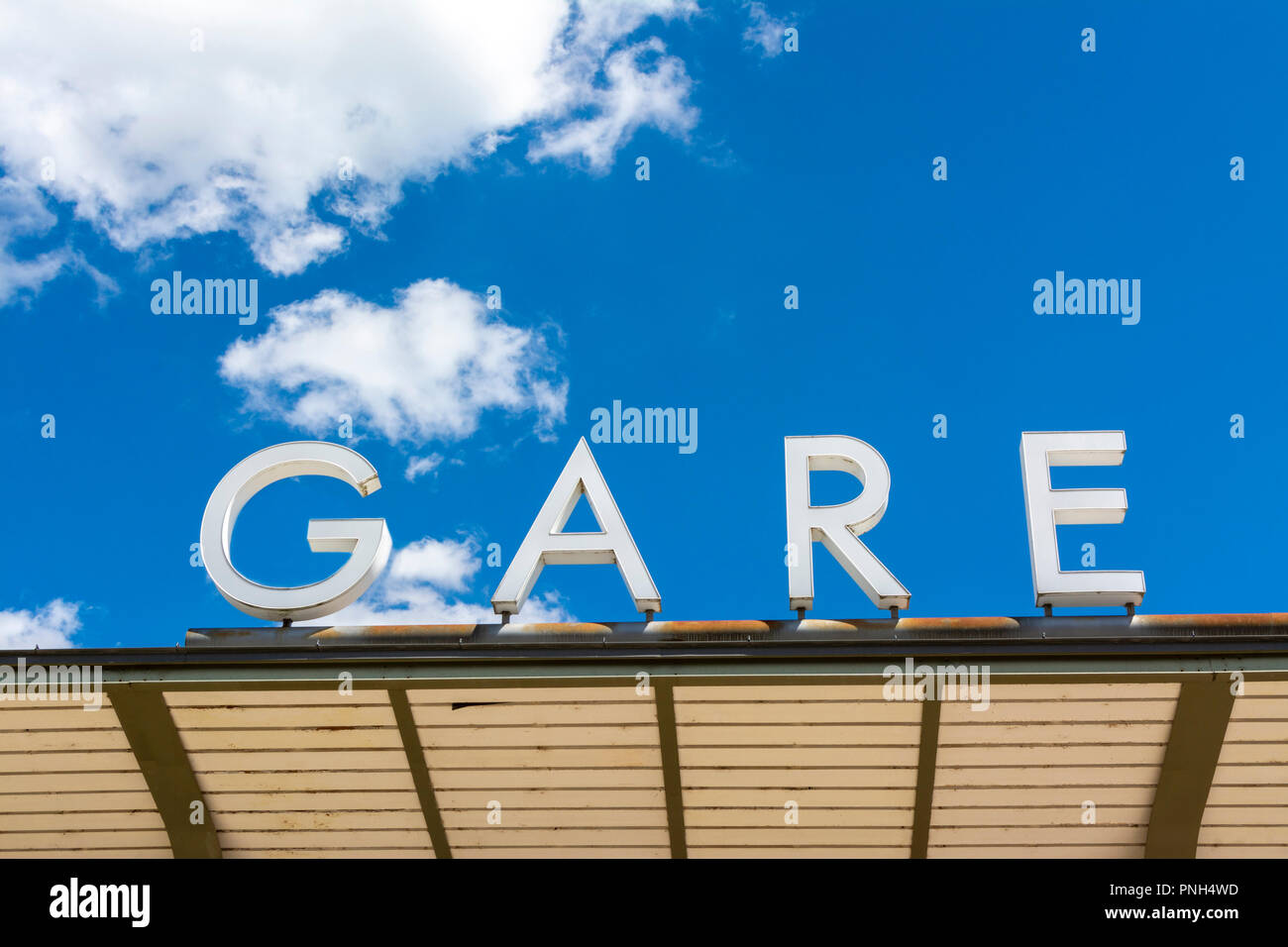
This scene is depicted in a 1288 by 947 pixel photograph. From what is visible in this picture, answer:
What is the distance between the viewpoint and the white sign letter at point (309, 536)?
613 inches

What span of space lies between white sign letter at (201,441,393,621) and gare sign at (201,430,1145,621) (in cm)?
1

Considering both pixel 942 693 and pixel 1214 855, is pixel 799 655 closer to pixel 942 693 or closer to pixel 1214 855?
pixel 942 693

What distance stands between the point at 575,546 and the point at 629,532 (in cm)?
77

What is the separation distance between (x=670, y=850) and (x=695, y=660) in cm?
377

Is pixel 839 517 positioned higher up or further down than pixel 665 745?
higher up

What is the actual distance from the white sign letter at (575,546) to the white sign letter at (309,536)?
1.93 m

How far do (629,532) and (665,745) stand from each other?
2.91m

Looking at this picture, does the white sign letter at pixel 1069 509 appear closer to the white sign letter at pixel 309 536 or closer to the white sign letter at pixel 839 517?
the white sign letter at pixel 839 517

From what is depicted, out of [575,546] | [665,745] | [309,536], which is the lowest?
[665,745]

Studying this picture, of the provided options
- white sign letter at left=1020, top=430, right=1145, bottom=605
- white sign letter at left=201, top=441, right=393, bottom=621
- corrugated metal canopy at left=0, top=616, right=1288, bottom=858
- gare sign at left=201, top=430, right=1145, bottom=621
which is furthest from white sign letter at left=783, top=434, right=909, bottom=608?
white sign letter at left=201, top=441, right=393, bottom=621

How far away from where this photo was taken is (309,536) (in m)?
16.1

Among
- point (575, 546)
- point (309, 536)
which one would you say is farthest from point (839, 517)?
point (309, 536)

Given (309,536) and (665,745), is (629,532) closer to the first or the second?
(665,745)

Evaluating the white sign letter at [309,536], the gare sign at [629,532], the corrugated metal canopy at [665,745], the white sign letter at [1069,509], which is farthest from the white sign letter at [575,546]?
the white sign letter at [1069,509]
